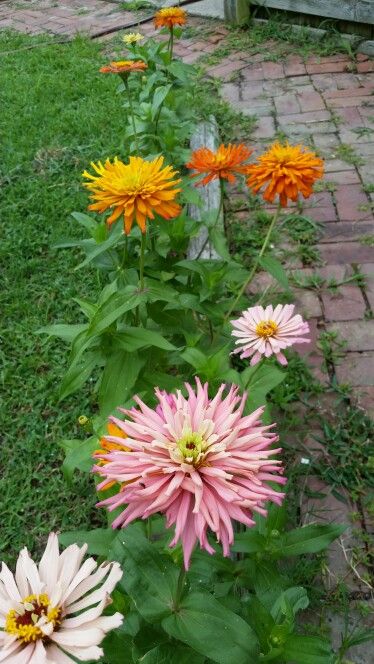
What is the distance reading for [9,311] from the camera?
9.37 ft

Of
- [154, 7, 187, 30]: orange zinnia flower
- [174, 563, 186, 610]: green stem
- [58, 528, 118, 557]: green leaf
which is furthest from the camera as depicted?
[154, 7, 187, 30]: orange zinnia flower

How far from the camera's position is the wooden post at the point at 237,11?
5254 mm

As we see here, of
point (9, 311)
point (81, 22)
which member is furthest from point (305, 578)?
point (81, 22)

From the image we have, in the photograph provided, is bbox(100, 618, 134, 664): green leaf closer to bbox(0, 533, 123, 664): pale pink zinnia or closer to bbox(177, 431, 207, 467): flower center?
bbox(0, 533, 123, 664): pale pink zinnia

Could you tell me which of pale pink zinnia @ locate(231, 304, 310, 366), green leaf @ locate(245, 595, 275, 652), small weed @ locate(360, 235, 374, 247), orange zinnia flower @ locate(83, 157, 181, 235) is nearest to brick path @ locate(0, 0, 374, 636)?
small weed @ locate(360, 235, 374, 247)

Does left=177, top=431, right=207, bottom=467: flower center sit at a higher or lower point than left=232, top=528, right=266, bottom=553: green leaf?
higher

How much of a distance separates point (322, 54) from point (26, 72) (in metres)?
2.19

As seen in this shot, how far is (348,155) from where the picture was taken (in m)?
3.69

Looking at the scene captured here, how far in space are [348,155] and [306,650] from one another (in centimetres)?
295

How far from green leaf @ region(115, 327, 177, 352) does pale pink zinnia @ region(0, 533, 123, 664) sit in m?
0.92

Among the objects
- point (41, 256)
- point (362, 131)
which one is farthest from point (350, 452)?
point (362, 131)

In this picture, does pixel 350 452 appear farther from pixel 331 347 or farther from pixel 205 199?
pixel 205 199

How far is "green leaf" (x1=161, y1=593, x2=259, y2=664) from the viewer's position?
3.54ft

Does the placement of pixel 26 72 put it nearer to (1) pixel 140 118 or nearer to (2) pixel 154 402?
(1) pixel 140 118
